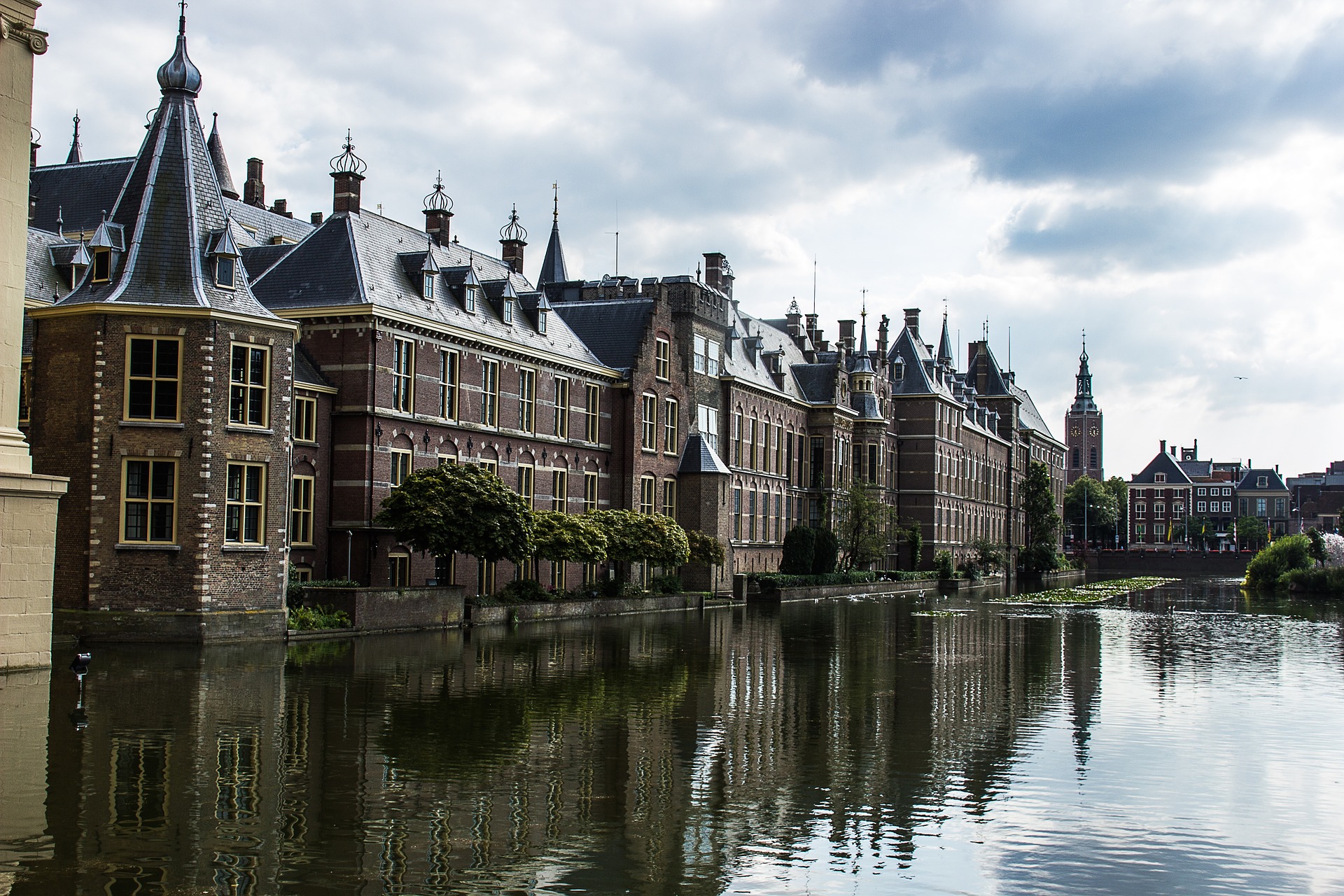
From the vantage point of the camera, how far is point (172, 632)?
30938 millimetres

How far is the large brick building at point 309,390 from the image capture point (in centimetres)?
3155

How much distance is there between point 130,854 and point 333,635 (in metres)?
22.2

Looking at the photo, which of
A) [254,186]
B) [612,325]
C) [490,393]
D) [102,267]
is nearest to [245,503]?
[102,267]

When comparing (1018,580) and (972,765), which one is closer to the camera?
(972,765)

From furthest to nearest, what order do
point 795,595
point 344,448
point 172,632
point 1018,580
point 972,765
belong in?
point 1018,580, point 795,595, point 344,448, point 172,632, point 972,765

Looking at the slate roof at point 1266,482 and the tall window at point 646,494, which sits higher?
the slate roof at point 1266,482

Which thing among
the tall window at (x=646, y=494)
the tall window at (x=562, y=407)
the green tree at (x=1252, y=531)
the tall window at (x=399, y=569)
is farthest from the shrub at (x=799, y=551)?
the green tree at (x=1252, y=531)

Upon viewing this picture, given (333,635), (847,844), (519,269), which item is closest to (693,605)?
(519,269)

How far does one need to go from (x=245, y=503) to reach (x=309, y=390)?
6651mm

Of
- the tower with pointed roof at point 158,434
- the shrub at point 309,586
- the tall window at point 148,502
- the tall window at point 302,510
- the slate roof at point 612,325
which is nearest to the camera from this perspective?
the tower with pointed roof at point 158,434

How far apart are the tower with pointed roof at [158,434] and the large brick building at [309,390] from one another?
6cm

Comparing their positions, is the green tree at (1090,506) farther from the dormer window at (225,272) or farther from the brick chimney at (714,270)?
the dormer window at (225,272)

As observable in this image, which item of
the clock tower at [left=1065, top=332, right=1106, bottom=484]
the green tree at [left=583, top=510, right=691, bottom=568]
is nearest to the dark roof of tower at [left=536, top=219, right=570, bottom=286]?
the green tree at [left=583, top=510, right=691, bottom=568]

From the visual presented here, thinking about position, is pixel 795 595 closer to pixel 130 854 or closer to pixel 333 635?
pixel 333 635
